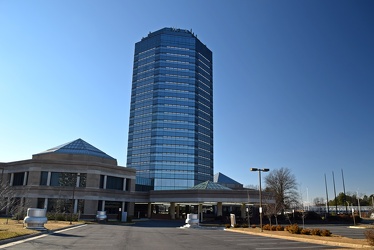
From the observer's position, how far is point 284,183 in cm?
7906

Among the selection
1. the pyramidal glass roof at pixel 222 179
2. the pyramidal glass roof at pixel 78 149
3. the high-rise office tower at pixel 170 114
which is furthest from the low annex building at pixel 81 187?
the pyramidal glass roof at pixel 222 179

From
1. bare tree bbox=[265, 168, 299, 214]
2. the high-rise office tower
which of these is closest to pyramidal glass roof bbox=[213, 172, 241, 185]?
the high-rise office tower

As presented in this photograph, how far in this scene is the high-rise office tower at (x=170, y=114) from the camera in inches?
4660

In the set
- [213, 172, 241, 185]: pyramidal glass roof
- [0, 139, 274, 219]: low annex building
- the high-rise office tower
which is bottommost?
[0, 139, 274, 219]: low annex building

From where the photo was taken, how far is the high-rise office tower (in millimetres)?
118375

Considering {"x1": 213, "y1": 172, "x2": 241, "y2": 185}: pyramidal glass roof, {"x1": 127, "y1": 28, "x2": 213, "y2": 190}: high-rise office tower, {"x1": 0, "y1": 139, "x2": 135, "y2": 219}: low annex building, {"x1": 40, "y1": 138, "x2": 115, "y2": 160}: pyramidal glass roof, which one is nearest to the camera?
{"x1": 0, "y1": 139, "x2": 135, "y2": 219}: low annex building

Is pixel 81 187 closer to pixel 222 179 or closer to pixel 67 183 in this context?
pixel 67 183

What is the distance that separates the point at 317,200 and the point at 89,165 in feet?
515

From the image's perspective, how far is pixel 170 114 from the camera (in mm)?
121562

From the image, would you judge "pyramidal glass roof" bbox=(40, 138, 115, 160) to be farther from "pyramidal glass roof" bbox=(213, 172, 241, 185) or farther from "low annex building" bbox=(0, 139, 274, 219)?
"pyramidal glass roof" bbox=(213, 172, 241, 185)

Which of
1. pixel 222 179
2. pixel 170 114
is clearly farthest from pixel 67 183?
pixel 222 179

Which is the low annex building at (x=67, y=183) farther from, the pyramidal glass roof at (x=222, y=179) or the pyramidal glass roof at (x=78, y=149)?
the pyramidal glass roof at (x=222, y=179)

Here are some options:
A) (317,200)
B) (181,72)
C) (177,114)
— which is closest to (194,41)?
(181,72)

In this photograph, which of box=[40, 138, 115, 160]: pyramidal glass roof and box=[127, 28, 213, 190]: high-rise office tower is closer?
box=[40, 138, 115, 160]: pyramidal glass roof
